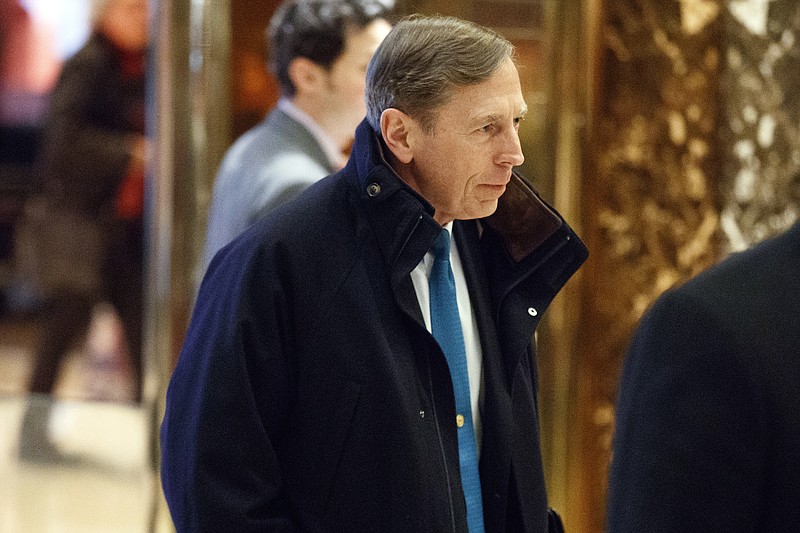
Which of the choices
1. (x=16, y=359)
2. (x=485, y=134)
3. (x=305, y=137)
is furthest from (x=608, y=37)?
(x=16, y=359)

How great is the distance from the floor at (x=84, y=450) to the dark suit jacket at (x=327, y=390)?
240cm

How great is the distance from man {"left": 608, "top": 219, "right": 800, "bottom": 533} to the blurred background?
100 inches

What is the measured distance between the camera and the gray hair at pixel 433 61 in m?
1.78

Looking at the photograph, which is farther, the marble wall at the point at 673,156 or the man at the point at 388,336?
the marble wall at the point at 673,156

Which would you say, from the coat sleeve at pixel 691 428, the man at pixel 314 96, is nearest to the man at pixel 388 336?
the coat sleeve at pixel 691 428

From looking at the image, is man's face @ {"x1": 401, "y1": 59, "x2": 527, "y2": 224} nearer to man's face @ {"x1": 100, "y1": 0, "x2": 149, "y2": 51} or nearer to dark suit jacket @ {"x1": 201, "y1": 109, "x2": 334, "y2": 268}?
dark suit jacket @ {"x1": 201, "y1": 109, "x2": 334, "y2": 268}

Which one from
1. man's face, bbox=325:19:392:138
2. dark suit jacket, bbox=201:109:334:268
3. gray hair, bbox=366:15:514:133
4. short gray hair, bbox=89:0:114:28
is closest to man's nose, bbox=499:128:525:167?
gray hair, bbox=366:15:514:133

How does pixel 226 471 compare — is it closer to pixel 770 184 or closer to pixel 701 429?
pixel 701 429

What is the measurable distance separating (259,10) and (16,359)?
1.63 metres

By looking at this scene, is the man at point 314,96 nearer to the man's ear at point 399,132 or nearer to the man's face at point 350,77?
the man's face at point 350,77

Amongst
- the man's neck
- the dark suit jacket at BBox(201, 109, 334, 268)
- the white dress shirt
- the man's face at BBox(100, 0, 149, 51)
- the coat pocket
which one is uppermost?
the man's face at BBox(100, 0, 149, 51)

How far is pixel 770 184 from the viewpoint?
12.4 ft

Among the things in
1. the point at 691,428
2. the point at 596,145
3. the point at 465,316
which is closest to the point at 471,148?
the point at 465,316

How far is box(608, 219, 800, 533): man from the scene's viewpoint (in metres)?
1.17
